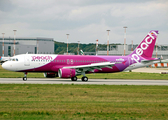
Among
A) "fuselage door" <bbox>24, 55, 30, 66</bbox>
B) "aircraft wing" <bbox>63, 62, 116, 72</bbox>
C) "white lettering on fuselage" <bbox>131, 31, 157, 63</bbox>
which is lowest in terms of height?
"aircraft wing" <bbox>63, 62, 116, 72</bbox>

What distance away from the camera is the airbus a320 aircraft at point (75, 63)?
4150 cm

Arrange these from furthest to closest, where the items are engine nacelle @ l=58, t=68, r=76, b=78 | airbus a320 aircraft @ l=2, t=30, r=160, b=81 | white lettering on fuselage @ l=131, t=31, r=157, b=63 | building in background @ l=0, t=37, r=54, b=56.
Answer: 1. building in background @ l=0, t=37, r=54, b=56
2. white lettering on fuselage @ l=131, t=31, r=157, b=63
3. airbus a320 aircraft @ l=2, t=30, r=160, b=81
4. engine nacelle @ l=58, t=68, r=76, b=78

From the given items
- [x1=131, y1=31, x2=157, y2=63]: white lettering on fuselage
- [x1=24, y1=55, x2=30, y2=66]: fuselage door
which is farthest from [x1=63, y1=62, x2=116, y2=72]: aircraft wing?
[x1=131, y1=31, x2=157, y2=63]: white lettering on fuselage

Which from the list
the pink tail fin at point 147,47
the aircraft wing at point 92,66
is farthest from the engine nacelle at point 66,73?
the pink tail fin at point 147,47

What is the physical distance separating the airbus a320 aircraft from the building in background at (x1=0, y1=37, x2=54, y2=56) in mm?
136941

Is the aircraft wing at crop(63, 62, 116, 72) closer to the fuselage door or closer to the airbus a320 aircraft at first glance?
the airbus a320 aircraft

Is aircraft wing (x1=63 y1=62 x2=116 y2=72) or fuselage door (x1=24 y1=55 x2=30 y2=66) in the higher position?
fuselage door (x1=24 y1=55 x2=30 y2=66)

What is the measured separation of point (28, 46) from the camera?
18225cm

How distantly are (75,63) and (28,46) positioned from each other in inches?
5593

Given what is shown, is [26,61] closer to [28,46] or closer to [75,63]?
[75,63]

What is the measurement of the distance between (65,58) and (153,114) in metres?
29.5

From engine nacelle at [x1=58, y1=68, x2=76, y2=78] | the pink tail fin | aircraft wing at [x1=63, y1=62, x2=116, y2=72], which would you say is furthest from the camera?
the pink tail fin

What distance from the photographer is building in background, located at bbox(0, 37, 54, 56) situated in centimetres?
18100

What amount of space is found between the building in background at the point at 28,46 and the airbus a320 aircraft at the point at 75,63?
137m
